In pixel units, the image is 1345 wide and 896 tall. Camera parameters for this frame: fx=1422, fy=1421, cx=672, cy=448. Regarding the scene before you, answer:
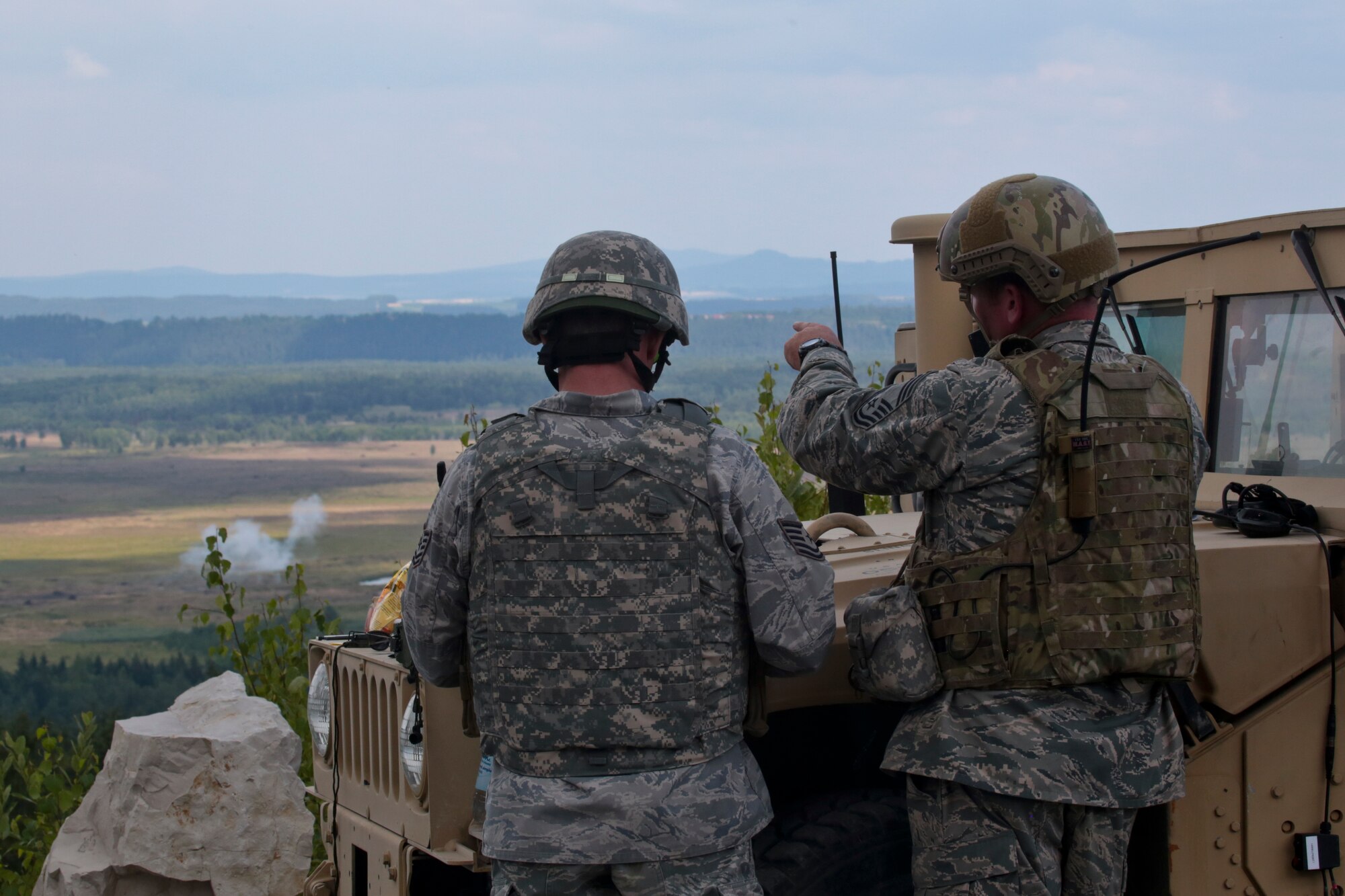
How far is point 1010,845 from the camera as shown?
2.45 m

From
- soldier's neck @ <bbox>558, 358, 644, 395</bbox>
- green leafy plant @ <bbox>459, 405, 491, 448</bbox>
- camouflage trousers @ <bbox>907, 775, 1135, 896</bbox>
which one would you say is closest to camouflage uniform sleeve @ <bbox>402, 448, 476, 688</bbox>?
soldier's neck @ <bbox>558, 358, 644, 395</bbox>

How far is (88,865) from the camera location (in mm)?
4902

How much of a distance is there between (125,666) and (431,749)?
1086cm

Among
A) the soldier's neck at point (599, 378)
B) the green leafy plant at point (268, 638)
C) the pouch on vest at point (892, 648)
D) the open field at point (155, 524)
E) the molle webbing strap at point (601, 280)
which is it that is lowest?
the open field at point (155, 524)

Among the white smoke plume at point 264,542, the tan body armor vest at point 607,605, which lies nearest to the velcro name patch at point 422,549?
the tan body armor vest at point 607,605

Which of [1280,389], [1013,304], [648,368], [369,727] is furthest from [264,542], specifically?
[1013,304]

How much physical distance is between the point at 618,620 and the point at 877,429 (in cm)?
61

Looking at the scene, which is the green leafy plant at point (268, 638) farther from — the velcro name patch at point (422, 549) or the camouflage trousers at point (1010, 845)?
the camouflage trousers at point (1010, 845)

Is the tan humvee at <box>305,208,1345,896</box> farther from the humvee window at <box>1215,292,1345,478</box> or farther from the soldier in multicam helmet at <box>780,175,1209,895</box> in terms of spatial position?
the soldier in multicam helmet at <box>780,175,1209,895</box>

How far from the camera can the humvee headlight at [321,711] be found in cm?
326

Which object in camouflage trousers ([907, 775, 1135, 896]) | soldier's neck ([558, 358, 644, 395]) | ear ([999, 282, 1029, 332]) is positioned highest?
ear ([999, 282, 1029, 332])

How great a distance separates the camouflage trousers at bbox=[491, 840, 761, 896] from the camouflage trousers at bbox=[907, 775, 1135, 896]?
0.37m

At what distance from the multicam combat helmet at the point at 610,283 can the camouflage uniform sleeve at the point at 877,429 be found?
0.96 feet

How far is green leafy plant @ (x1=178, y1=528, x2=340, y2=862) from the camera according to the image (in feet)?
20.4
